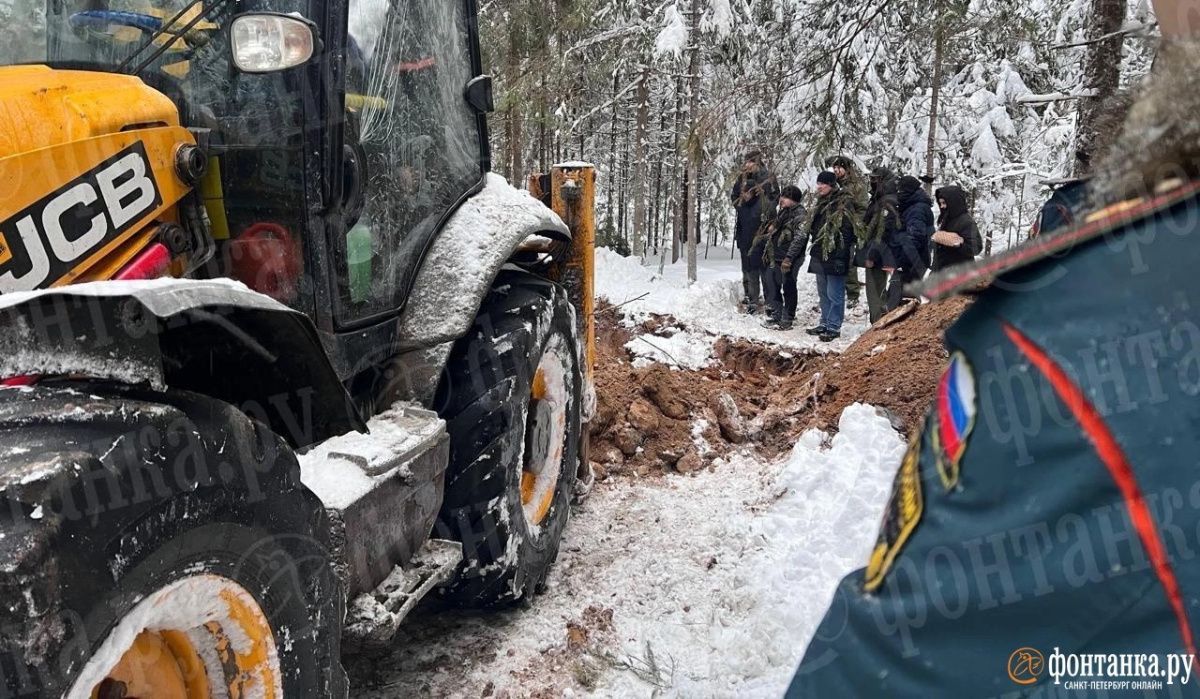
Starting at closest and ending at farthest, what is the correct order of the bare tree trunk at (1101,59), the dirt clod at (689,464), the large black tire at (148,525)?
1. the large black tire at (148,525)
2. the bare tree trunk at (1101,59)
3. the dirt clod at (689,464)

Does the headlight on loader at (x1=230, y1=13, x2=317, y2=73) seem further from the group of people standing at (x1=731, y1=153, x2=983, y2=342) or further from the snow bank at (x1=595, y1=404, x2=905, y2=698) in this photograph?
the group of people standing at (x1=731, y1=153, x2=983, y2=342)

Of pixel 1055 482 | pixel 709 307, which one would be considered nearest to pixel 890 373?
pixel 1055 482

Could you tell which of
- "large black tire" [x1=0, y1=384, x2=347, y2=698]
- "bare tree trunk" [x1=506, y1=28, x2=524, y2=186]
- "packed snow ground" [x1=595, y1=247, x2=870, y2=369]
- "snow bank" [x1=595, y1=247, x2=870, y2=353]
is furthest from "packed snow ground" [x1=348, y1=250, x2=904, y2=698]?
"bare tree trunk" [x1=506, y1=28, x2=524, y2=186]

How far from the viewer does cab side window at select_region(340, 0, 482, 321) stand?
302 centimetres

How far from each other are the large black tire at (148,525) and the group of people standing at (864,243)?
6.01 meters

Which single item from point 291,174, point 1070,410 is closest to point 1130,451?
point 1070,410

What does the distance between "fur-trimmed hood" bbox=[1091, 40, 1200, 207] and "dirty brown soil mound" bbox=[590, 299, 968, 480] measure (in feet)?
13.8

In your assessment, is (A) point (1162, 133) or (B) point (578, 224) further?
(B) point (578, 224)

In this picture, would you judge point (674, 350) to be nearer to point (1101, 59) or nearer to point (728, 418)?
point (728, 418)

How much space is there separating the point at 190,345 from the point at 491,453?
139 cm

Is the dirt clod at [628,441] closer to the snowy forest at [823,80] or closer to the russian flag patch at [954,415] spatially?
the snowy forest at [823,80]

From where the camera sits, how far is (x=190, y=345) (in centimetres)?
210

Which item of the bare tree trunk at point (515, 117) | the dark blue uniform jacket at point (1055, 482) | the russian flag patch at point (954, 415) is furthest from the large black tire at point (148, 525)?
the bare tree trunk at point (515, 117)

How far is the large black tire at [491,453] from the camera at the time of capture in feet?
10.7
